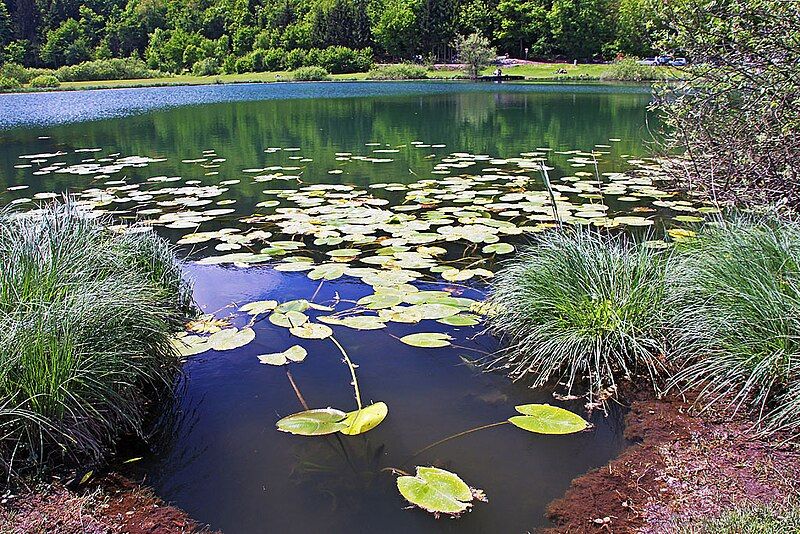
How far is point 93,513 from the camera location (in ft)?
5.91

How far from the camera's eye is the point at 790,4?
3.40 metres

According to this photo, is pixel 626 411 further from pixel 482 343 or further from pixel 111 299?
A: pixel 111 299

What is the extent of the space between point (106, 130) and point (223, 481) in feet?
44.4

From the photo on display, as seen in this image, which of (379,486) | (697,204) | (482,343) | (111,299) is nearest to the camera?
(379,486)

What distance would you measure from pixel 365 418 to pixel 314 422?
0.19 metres

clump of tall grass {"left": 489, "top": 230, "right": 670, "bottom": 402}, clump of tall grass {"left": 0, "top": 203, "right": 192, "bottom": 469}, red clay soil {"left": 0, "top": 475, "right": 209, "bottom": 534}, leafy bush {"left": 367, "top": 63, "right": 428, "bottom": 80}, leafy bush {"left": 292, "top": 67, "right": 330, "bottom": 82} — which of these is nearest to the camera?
red clay soil {"left": 0, "top": 475, "right": 209, "bottom": 534}

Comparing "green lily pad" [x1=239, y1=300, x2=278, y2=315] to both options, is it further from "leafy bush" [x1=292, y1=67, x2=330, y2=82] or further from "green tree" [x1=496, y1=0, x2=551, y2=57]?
"green tree" [x1=496, y1=0, x2=551, y2=57]

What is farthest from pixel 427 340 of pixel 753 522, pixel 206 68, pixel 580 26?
pixel 206 68

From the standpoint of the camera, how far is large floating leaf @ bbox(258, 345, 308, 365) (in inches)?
109

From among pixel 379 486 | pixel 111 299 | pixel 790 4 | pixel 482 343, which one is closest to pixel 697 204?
pixel 790 4

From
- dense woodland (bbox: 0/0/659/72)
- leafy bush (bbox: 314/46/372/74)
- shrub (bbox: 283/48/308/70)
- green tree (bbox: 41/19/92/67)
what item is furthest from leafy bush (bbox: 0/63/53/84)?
leafy bush (bbox: 314/46/372/74)

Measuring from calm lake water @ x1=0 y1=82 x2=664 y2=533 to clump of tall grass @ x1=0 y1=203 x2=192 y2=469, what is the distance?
0.21 m

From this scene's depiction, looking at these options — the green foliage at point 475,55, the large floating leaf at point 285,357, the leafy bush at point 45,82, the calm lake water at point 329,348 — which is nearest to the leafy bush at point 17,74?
the leafy bush at point 45,82

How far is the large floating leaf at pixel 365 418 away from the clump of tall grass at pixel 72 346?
0.78 m
